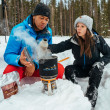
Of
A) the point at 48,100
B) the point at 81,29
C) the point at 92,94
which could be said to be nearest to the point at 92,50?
the point at 81,29

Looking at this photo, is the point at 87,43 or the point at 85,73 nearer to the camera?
Result: the point at 87,43

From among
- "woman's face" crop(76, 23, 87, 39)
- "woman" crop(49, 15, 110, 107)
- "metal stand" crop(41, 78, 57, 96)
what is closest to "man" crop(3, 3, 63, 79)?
"woman" crop(49, 15, 110, 107)

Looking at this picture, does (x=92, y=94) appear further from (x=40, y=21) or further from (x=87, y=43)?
(x=40, y=21)

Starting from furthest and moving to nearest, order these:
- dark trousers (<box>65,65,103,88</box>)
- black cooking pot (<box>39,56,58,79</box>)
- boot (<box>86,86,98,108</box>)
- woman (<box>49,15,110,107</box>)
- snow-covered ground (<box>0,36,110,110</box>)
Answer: woman (<box>49,15,110,107</box>) → dark trousers (<box>65,65,103,88</box>) → boot (<box>86,86,98,108</box>) → black cooking pot (<box>39,56,58,79</box>) → snow-covered ground (<box>0,36,110,110</box>)

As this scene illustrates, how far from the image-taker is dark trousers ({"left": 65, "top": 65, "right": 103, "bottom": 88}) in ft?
6.48

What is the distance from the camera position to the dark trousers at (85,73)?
6.48 ft

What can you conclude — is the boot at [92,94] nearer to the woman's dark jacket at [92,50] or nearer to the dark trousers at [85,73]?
the dark trousers at [85,73]

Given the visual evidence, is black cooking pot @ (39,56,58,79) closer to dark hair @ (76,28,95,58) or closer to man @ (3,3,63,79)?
man @ (3,3,63,79)

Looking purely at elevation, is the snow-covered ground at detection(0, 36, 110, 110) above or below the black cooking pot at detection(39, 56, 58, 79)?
below

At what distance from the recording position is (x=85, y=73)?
2.42 meters

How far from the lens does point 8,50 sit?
1.98 meters

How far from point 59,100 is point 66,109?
0.41ft

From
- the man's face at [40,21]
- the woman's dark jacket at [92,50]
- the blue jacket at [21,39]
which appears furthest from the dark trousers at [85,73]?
the man's face at [40,21]

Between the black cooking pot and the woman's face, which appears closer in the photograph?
the black cooking pot
